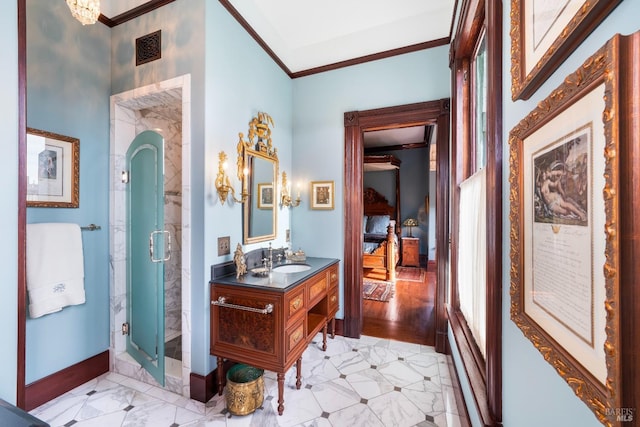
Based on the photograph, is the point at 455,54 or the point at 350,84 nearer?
the point at 455,54

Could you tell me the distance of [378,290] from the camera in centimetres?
452

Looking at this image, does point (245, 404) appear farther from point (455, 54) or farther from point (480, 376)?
point (455, 54)

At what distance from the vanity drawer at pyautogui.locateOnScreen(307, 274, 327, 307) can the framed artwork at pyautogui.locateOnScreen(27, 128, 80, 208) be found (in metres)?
2.03

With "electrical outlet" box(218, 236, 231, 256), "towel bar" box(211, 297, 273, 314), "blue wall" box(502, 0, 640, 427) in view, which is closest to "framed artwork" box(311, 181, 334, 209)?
"electrical outlet" box(218, 236, 231, 256)

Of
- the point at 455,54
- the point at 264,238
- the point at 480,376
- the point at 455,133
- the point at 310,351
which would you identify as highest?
the point at 455,54

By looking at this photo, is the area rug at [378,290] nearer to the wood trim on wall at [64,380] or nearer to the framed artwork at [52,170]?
the wood trim on wall at [64,380]

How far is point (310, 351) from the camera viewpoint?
264 cm

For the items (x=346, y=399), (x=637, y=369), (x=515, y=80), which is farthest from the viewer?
(x=346, y=399)

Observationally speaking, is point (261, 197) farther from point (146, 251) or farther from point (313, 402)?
point (313, 402)

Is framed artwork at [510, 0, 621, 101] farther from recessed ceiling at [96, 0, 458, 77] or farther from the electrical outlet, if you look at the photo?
the electrical outlet

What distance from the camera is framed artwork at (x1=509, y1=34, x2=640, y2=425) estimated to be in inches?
16.1

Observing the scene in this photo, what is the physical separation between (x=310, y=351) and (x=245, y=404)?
0.97 m

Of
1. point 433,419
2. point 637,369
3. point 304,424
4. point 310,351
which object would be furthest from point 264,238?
point 637,369

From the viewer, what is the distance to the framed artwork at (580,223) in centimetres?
41
